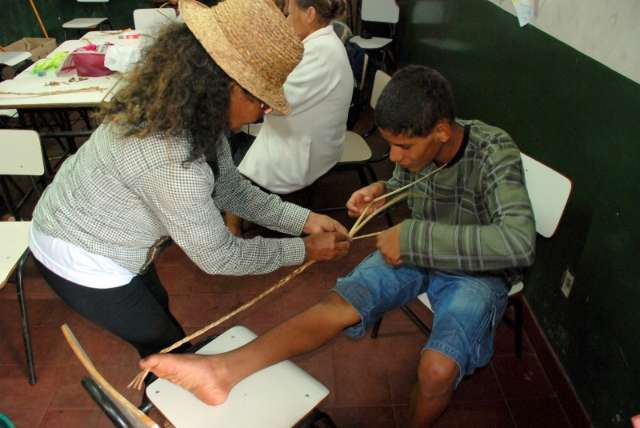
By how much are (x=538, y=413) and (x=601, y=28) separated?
1379 millimetres

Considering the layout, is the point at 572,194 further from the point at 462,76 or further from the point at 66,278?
the point at 66,278

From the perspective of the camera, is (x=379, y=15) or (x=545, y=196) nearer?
(x=545, y=196)

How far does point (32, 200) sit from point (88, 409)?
180 cm

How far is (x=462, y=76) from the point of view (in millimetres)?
2742

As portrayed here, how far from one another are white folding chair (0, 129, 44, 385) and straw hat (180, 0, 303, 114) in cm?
118

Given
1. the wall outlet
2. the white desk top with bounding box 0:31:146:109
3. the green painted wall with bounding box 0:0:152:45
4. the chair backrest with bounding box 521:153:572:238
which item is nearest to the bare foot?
the chair backrest with bounding box 521:153:572:238

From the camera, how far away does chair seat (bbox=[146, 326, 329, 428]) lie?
1.09m

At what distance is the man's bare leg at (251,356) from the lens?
110 cm

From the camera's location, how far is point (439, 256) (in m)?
1.23

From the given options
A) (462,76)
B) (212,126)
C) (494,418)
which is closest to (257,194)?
(212,126)

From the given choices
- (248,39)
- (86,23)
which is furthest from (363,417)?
(86,23)

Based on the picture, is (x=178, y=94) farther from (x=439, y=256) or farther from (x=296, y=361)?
(x=296, y=361)

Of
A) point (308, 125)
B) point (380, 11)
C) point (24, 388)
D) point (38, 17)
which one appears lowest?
point (24, 388)

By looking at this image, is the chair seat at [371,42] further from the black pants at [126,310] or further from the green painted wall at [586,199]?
the black pants at [126,310]
